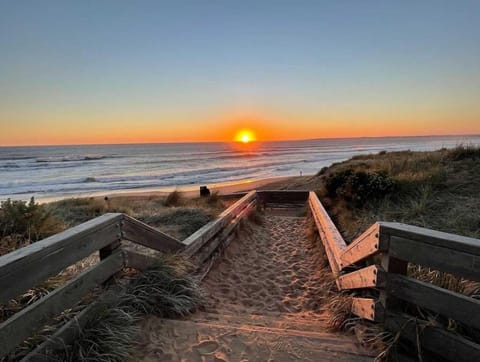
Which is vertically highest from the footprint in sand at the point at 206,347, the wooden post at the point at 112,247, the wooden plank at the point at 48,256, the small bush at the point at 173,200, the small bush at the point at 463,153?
the small bush at the point at 463,153

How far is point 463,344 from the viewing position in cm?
197

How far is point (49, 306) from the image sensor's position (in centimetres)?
196

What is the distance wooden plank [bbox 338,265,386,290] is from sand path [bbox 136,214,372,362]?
1.60ft

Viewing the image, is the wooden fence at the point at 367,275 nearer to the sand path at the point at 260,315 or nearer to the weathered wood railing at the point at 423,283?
the weathered wood railing at the point at 423,283

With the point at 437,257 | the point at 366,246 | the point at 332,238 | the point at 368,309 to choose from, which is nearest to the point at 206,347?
the point at 368,309

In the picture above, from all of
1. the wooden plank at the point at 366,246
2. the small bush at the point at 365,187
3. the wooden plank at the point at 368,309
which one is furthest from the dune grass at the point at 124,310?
the small bush at the point at 365,187

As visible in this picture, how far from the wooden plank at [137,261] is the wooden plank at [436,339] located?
2334mm

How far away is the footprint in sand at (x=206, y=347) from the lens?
2444 mm

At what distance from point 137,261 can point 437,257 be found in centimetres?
264

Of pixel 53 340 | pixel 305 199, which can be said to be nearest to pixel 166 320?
pixel 53 340

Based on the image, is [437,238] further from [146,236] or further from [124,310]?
[146,236]

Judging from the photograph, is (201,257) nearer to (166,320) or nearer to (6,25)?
(166,320)

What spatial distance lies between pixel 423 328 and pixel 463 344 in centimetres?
23

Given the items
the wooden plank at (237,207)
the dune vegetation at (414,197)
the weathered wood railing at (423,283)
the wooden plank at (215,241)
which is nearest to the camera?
the weathered wood railing at (423,283)
